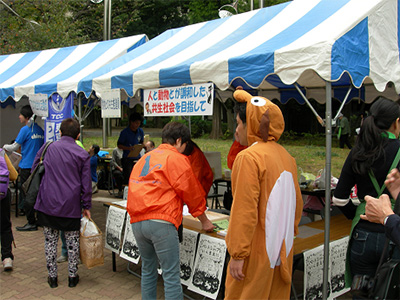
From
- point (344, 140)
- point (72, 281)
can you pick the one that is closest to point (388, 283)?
point (72, 281)

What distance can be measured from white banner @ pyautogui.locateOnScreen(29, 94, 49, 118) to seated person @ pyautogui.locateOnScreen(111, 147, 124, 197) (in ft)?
8.72

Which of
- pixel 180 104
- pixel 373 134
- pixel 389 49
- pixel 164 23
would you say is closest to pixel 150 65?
pixel 180 104

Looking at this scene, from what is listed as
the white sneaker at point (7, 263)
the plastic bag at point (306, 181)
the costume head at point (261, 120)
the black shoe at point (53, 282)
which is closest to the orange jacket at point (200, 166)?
the plastic bag at point (306, 181)

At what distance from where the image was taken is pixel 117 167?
28.2ft

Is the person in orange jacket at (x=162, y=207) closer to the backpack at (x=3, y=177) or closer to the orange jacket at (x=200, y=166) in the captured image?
the orange jacket at (x=200, y=166)

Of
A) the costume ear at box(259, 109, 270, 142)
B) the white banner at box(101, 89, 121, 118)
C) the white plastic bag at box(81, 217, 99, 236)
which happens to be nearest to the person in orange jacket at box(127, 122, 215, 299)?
the costume ear at box(259, 109, 270, 142)

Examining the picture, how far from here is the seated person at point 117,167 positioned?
8.47m

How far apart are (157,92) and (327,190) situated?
2.28m

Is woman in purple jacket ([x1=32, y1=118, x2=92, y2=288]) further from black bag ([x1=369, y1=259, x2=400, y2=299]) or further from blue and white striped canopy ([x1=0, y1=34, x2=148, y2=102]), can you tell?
black bag ([x1=369, y1=259, x2=400, y2=299])

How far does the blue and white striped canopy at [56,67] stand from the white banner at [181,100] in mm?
1540

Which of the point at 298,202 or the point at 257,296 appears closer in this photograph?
the point at 257,296

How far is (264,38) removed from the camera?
13.2ft

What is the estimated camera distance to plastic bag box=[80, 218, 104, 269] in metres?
4.08

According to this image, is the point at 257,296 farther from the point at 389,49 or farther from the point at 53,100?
the point at 53,100
